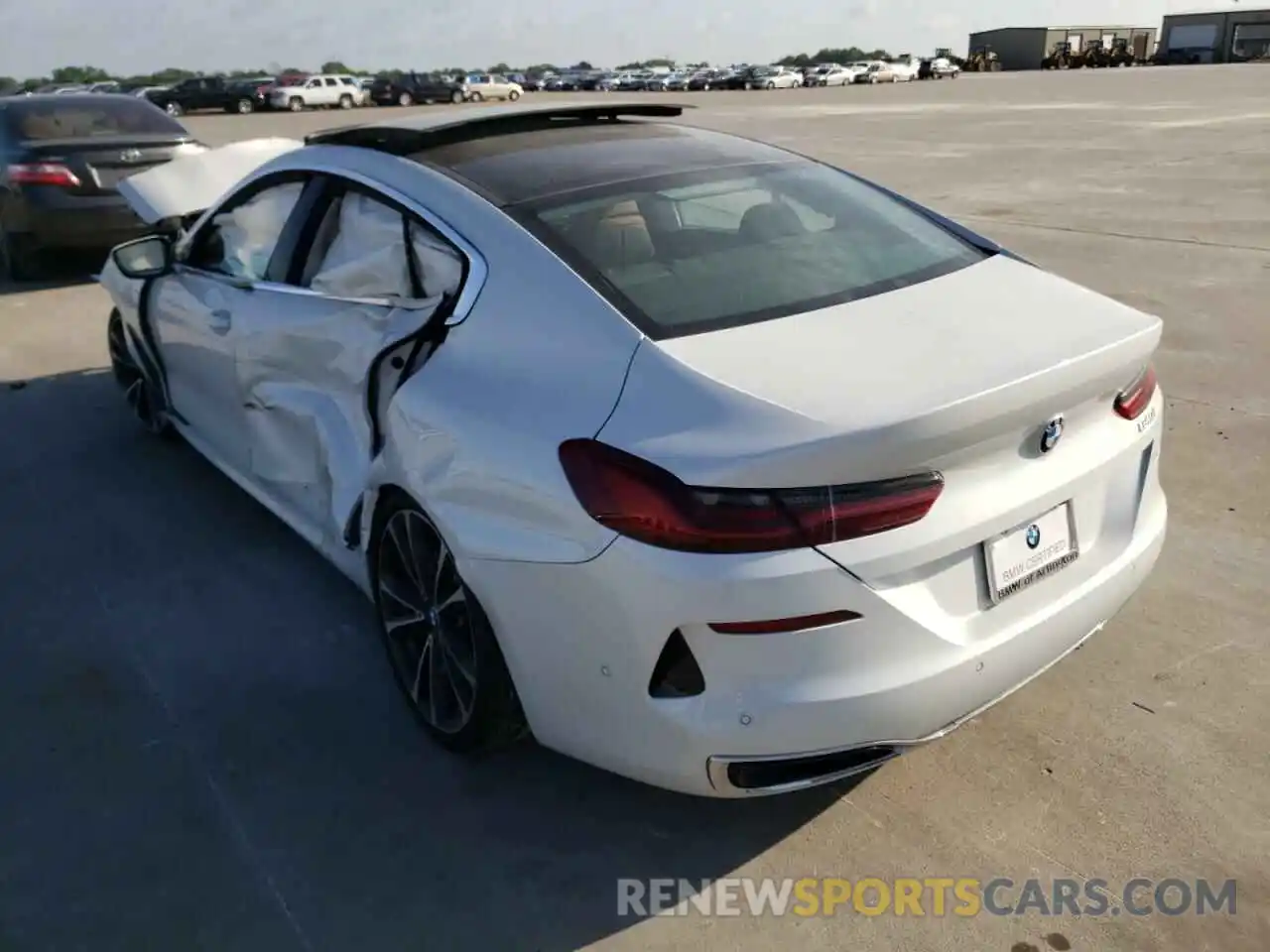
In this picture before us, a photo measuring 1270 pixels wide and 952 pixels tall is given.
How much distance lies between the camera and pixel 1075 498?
103 inches

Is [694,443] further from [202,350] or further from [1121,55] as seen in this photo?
[1121,55]

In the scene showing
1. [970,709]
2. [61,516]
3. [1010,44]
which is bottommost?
[1010,44]

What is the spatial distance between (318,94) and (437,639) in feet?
167

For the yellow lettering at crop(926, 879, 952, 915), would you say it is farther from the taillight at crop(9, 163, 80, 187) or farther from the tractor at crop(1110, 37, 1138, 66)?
the tractor at crop(1110, 37, 1138, 66)

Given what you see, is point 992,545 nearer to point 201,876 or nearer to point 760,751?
point 760,751

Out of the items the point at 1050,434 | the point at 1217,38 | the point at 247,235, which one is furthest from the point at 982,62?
the point at 1050,434

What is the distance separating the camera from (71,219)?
9195mm

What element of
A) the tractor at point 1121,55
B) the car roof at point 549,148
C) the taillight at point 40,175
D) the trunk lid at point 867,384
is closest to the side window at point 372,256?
the car roof at point 549,148

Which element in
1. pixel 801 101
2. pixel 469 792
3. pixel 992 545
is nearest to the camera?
pixel 992 545

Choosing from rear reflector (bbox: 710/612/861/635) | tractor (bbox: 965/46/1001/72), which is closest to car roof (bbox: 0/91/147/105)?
rear reflector (bbox: 710/612/861/635)

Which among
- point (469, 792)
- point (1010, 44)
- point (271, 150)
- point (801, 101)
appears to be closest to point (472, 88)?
point (801, 101)

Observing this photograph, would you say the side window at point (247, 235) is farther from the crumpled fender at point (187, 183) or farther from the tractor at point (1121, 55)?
the tractor at point (1121, 55)

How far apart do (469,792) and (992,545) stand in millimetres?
1490

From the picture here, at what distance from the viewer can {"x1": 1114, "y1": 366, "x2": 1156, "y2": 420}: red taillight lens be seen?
2.78m
